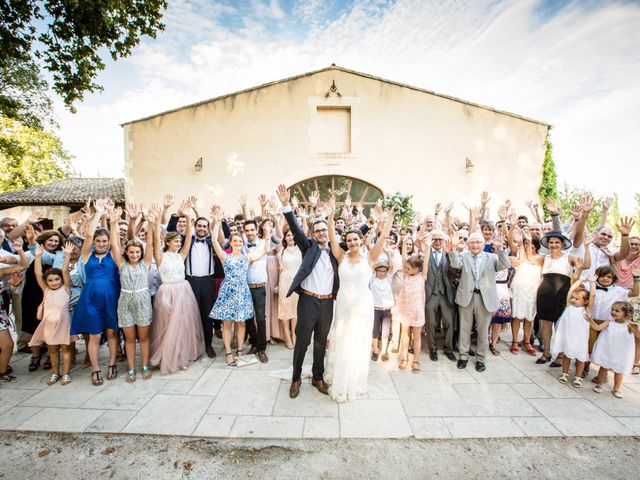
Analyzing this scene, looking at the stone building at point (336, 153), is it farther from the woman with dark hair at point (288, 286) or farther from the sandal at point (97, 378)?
the sandal at point (97, 378)

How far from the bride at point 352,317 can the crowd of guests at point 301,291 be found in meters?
0.02

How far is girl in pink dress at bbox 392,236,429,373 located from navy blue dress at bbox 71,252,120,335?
12.8 ft

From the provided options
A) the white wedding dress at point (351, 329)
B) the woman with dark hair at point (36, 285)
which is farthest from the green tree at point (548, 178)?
the woman with dark hair at point (36, 285)

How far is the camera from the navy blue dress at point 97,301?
384 centimetres

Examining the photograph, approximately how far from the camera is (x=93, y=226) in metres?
3.85

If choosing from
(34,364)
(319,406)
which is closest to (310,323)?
(319,406)

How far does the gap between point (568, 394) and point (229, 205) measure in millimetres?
10458

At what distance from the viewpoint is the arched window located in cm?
1155

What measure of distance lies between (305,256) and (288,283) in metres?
1.62

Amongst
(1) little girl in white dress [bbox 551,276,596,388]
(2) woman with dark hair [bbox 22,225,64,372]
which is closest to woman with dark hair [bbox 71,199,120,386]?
(2) woman with dark hair [bbox 22,225,64,372]

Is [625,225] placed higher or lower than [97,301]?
higher

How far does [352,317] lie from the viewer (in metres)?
3.46

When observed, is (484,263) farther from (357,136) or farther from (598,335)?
(357,136)

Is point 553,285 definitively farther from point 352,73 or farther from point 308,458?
point 352,73
